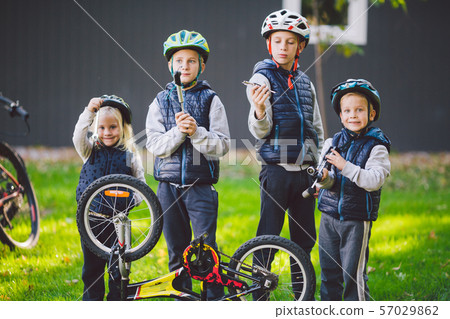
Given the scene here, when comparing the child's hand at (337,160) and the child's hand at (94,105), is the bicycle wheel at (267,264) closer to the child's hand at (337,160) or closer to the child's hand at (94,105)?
the child's hand at (337,160)

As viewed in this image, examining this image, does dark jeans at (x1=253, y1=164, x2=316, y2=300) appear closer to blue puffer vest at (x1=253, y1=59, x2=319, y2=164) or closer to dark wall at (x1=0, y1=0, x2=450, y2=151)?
blue puffer vest at (x1=253, y1=59, x2=319, y2=164)

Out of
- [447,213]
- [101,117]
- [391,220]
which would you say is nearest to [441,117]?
[447,213]

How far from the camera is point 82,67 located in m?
6.84

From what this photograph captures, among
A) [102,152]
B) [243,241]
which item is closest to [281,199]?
[102,152]

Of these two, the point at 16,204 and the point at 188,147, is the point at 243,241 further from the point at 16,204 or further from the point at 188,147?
the point at 16,204

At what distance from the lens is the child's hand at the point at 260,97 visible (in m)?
2.53

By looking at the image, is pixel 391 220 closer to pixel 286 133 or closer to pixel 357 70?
pixel 286 133

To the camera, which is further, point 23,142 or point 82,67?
point 23,142

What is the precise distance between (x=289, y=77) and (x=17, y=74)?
594 cm

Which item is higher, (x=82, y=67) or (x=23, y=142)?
(x=82, y=67)

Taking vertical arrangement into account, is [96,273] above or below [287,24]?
below

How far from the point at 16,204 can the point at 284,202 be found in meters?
2.15

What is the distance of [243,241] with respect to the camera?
13.1 feet

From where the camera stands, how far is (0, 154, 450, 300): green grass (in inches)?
125
